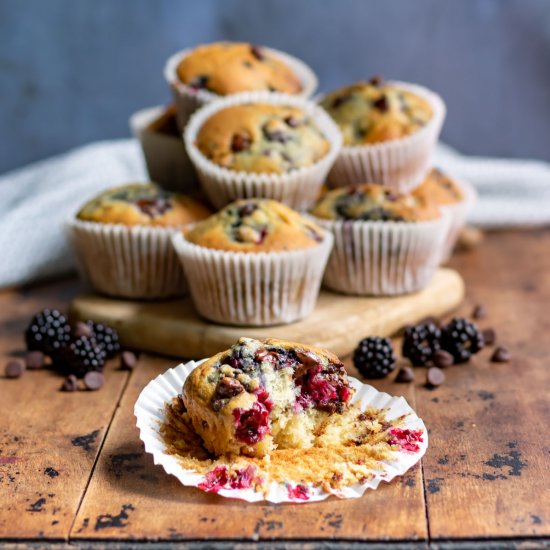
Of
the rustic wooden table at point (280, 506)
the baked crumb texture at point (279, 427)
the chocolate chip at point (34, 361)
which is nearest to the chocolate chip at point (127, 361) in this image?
the rustic wooden table at point (280, 506)

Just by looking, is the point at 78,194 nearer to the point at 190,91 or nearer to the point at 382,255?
the point at 190,91

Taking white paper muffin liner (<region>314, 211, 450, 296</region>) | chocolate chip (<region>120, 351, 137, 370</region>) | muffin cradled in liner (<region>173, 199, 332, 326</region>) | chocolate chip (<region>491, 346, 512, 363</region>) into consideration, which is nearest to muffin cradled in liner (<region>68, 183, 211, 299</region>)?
muffin cradled in liner (<region>173, 199, 332, 326</region>)

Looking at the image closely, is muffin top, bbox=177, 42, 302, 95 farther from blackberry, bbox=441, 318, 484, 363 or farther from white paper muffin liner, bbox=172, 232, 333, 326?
blackberry, bbox=441, 318, 484, 363

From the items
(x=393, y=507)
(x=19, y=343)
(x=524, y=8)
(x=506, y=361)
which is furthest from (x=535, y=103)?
(x=393, y=507)

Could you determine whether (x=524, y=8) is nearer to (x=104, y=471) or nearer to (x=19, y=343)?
(x=19, y=343)

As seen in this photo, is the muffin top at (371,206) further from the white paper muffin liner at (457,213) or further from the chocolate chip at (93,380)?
the chocolate chip at (93,380)

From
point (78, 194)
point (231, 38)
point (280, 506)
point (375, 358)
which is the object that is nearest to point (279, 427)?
point (280, 506)

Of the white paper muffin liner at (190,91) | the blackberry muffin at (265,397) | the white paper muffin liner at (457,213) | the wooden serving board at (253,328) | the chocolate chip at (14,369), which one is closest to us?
the blackberry muffin at (265,397)
